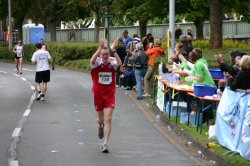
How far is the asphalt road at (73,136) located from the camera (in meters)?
10.8

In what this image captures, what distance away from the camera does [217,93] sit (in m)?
12.5

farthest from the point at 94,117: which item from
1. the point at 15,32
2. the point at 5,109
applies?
the point at 15,32

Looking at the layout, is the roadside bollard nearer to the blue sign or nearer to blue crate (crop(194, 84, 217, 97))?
blue crate (crop(194, 84, 217, 97))

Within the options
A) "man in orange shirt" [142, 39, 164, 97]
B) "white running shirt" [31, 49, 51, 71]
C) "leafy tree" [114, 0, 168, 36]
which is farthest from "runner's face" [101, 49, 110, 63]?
"leafy tree" [114, 0, 168, 36]

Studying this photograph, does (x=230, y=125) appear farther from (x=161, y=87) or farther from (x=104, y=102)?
(x=161, y=87)

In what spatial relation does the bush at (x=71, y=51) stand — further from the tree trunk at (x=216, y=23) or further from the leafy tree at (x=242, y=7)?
the tree trunk at (x=216, y=23)

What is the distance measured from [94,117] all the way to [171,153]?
5.14 metres

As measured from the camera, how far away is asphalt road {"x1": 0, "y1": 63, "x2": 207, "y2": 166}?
10820 mm

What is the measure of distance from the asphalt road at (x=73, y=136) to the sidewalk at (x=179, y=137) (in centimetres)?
16

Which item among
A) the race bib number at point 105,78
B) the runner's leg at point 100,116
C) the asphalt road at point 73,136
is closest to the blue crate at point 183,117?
the asphalt road at point 73,136

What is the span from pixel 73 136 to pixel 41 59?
7.37 meters

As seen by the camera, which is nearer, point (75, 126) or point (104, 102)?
point (104, 102)

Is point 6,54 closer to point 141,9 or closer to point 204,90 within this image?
point 141,9

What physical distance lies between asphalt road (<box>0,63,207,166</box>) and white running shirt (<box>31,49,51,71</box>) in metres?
1.06
